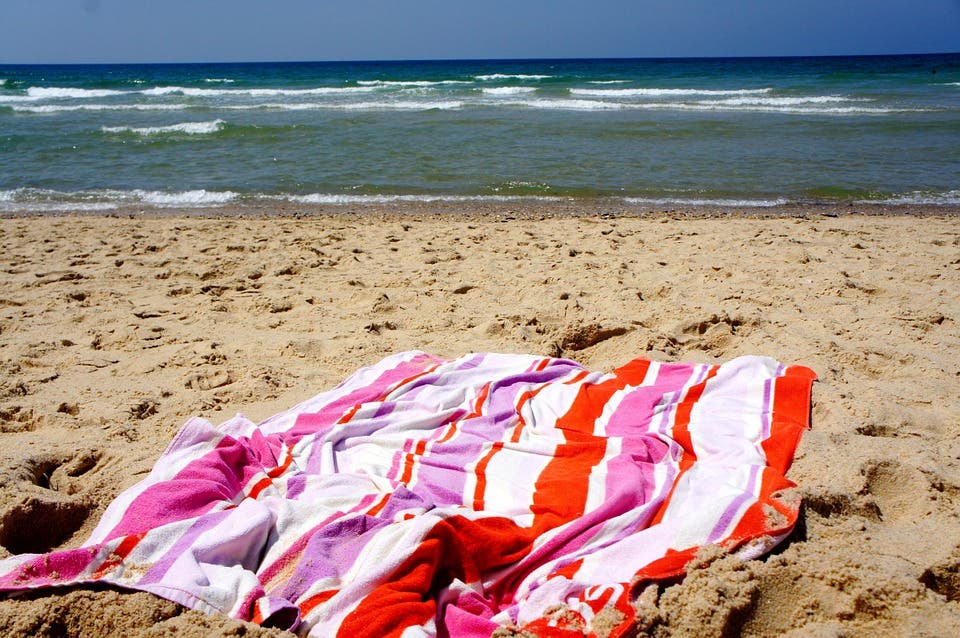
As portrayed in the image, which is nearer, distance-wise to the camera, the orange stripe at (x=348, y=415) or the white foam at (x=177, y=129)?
the orange stripe at (x=348, y=415)

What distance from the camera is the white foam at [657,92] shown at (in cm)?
2380

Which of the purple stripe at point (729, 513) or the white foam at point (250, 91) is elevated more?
the white foam at point (250, 91)

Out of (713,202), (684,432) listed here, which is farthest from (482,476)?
(713,202)

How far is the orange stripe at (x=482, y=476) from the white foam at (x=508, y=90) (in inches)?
953

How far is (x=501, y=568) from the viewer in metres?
2.11

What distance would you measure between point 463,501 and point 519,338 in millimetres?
1716

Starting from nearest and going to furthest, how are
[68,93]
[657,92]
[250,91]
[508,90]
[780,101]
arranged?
1. [780,101]
2. [657,92]
3. [508,90]
4. [68,93]
5. [250,91]

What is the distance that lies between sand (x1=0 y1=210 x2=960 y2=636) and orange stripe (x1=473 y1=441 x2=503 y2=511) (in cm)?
78

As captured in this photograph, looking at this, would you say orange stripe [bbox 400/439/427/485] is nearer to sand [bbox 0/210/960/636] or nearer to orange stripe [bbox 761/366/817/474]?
sand [bbox 0/210/960/636]

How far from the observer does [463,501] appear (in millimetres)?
2473

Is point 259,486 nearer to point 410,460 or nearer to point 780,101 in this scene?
point 410,460

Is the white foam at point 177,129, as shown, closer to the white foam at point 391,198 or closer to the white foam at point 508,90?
the white foam at point 391,198

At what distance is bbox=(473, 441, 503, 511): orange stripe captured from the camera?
8.07 feet

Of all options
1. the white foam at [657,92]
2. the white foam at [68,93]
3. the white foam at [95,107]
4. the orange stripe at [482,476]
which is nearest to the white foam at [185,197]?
the orange stripe at [482,476]
